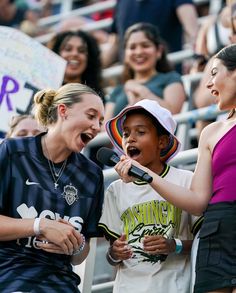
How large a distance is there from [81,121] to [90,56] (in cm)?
280

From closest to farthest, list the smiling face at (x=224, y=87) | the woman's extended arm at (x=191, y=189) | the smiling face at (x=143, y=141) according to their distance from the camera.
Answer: the woman's extended arm at (x=191, y=189)
the smiling face at (x=224, y=87)
the smiling face at (x=143, y=141)

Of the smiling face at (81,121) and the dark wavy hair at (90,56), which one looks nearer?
the smiling face at (81,121)

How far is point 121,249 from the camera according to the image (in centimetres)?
553

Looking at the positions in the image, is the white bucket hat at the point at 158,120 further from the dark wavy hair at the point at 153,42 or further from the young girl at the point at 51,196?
the dark wavy hair at the point at 153,42

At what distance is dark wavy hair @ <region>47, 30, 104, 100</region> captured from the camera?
8.12 meters

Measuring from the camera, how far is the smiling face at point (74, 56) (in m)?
8.22

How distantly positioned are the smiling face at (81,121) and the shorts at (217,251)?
72 cm

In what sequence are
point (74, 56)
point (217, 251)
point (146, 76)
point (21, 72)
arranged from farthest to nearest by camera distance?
point (74, 56) → point (146, 76) → point (21, 72) → point (217, 251)

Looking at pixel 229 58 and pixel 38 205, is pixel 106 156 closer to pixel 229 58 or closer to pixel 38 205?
pixel 38 205

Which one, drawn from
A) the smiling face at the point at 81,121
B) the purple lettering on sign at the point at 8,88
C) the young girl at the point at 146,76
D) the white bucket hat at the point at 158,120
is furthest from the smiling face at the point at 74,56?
the smiling face at the point at 81,121

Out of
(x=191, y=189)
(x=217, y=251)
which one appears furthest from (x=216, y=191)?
(x=217, y=251)

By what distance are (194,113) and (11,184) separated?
2313 millimetres

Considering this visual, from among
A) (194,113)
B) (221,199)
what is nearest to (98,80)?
(194,113)

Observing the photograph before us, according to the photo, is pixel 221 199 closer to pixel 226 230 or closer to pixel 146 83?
pixel 226 230
